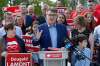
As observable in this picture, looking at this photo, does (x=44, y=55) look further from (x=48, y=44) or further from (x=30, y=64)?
(x=48, y=44)

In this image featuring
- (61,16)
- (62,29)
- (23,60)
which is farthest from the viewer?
(61,16)

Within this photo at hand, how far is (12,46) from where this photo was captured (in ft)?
33.7

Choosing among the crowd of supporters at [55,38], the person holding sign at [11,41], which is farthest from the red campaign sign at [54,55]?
the person holding sign at [11,41]

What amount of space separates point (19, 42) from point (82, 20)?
1540mm

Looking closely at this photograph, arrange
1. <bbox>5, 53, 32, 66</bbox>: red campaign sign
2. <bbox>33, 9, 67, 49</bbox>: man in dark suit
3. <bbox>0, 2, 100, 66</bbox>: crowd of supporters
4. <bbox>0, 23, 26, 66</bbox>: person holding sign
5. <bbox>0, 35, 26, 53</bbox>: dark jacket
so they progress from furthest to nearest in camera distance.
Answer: <bbox>33, 9, 67, 49</bbox>: man in dark suit
<bbox>0, 35, 26, 53</bbox>: dark jacket
<bbox>0, 23, 26, 66</bbox>: person holding sign
<bbox>0, 2, 100, 66</bbox>: crowd of supporters
<bbox>5, 53, 32, 66</bbox>: red campaign sign

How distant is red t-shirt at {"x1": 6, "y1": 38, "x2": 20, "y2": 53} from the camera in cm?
1014

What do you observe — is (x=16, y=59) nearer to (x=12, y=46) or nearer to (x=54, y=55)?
(x=54, y=55)

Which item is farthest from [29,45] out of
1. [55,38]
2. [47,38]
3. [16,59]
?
[16,59]

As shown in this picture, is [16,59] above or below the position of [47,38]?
below

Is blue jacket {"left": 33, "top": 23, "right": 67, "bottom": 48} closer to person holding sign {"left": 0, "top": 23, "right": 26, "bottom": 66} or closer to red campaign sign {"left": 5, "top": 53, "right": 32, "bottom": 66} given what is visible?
person holding sign {"left": 0, "top": 23, "right": 26, "bottom": 66}

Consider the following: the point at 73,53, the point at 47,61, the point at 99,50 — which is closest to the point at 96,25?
the point at 99,50

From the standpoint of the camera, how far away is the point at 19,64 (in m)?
9.26

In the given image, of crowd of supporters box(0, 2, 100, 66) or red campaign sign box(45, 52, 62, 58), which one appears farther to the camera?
crowd of supporters box(0, 2, 100, 66)

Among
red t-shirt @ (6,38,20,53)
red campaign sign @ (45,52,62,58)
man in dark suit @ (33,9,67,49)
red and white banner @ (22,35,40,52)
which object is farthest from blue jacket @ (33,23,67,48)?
red campaign sign @ (45,52,62,58)
